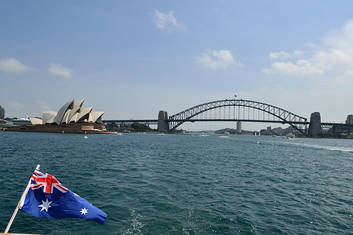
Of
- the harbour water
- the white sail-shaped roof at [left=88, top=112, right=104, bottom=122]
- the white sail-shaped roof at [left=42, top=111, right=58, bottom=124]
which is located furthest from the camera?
the white sail-shaped roof at [left=88, top=112, right=104, bottom=122]

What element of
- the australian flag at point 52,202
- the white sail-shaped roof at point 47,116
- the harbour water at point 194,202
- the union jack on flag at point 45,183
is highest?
the white sail-shaped roof at point 47,116

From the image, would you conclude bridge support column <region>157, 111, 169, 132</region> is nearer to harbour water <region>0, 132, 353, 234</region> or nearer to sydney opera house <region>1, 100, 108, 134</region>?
sydney opera house <region>1, 100, 108, 134</region>

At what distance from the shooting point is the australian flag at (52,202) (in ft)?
16.6

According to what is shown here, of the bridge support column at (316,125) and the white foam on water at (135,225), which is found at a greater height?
the bridge support column at (316,125)

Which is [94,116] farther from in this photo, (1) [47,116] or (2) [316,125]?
(2) [316,125]

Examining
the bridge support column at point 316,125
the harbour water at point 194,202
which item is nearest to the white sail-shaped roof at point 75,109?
the harbour water at point 194,202

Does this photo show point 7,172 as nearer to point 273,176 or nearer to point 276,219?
point 276,219

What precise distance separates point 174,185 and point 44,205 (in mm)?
8845

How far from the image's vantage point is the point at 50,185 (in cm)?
529

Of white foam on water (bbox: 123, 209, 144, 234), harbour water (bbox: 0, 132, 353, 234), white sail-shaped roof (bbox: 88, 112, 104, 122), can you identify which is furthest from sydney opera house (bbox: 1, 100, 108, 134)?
white foam on water (bbox: 123, 209, 144, 234)

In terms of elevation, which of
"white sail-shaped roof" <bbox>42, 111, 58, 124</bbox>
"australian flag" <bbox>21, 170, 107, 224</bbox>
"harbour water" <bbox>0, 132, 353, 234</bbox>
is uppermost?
"white sail-shaped roof" <bbox>42, 111, 58, 124</bbox>

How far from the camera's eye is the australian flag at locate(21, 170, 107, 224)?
16.6 ft

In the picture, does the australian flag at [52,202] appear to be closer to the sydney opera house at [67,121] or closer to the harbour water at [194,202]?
the harbour water at [194,202]

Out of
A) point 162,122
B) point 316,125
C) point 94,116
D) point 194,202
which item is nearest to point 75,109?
point 94,116
